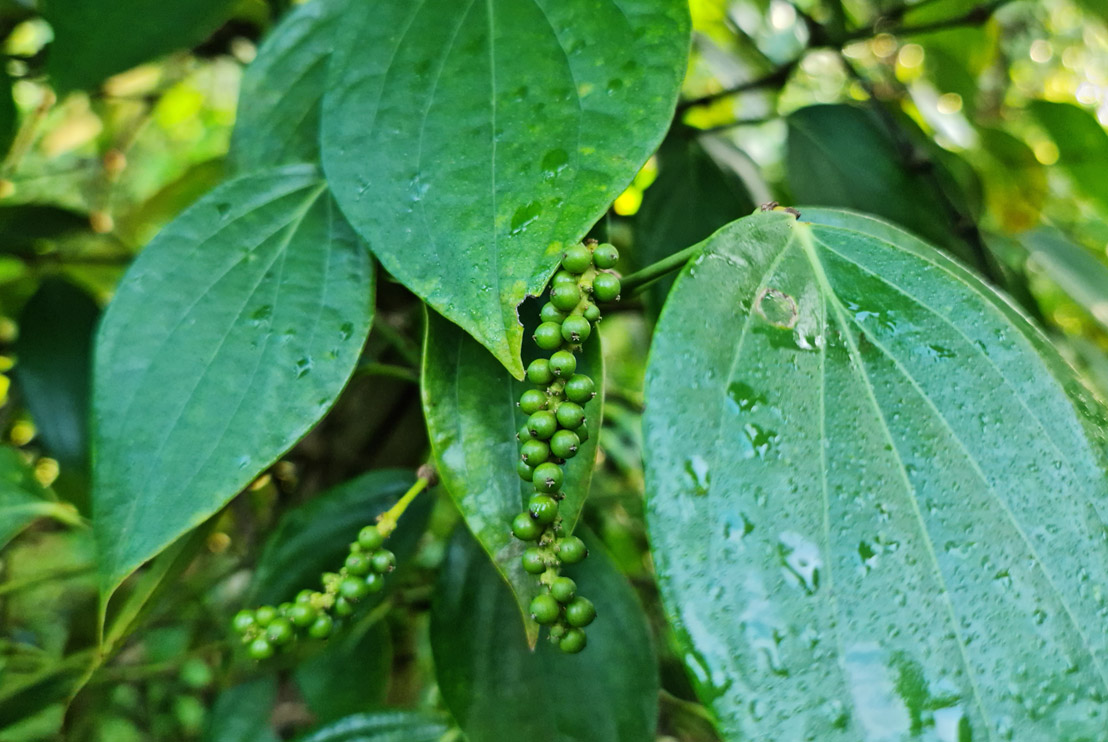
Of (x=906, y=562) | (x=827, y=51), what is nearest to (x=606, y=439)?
(x=827, y=51)

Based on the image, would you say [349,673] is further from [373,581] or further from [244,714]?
[373,581]

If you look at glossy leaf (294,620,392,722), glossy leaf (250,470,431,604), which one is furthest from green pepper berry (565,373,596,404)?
glossy leaf (294,620,392,722)

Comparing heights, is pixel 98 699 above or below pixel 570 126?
below

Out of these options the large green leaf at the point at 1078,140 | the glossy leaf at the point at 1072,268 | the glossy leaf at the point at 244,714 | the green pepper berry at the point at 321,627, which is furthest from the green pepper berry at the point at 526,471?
the large green leaf at the point at 1078,140

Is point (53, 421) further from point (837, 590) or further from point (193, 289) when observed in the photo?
point (837, 590)

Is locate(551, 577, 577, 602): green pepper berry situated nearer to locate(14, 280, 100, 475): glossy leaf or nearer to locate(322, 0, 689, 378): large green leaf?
locate(322, 0, 689, 378): large green leaf

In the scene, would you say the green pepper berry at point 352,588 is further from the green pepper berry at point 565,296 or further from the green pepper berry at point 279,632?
the green pepper berry at point 565,296

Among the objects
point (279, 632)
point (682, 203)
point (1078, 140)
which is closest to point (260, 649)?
point (279, 632)
